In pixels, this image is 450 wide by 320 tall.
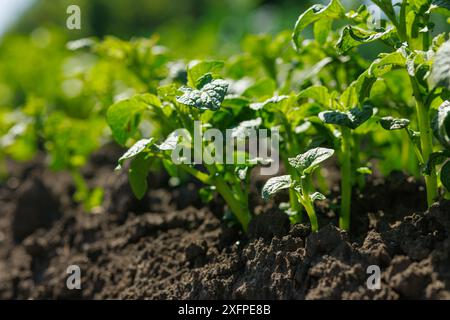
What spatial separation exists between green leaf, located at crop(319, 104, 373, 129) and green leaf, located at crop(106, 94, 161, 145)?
24.0 inches

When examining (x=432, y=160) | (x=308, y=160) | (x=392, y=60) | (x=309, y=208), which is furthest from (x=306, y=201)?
(x=392, y=60)

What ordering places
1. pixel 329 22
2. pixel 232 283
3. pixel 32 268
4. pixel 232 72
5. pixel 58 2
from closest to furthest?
pixel 232 283 < pixel 329 22 < pixel 232 72 < pixel 32 268 < pixel 58 2

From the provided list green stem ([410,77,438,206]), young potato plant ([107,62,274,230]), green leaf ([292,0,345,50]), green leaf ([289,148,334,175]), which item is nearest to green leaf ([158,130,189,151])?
young potato plant ([107,62,274,230])

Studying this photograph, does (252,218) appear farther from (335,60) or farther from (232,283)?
(335,60)

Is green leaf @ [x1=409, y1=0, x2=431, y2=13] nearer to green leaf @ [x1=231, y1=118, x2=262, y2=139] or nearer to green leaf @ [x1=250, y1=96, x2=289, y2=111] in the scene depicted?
green leaf @ [x1=250, y1=96, x2=289, y2=111]

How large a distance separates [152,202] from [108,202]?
0.26 meters

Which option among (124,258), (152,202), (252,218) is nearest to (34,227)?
(152,202)

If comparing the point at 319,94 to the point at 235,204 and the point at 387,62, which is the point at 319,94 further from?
the point at 235,204

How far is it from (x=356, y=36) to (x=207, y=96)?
0.50m

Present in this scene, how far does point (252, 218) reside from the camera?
2.23 m

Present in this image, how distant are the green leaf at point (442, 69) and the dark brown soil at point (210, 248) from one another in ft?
1.50

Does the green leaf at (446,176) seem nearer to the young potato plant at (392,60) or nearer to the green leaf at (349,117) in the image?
the young potato plant at (392,60)

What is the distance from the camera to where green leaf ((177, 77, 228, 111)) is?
70.0 inches

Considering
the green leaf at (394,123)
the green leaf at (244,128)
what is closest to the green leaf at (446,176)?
the green leaf at (394,123)
